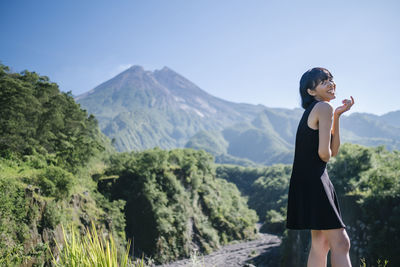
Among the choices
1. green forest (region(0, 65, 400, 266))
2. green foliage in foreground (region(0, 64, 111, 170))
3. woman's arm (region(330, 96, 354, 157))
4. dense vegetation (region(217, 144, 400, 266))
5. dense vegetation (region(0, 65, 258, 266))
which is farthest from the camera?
green foliage in foreground (region(0, 64, 111, 170))

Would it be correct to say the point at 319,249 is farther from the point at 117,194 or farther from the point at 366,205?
the point at 117,194

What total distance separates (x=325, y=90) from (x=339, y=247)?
1.40 m

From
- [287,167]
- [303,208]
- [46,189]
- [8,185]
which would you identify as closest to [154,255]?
[46,189]

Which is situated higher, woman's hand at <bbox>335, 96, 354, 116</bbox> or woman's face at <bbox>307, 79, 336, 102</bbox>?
woman's face at <bbox>307, 79, 336, 102</bbox>

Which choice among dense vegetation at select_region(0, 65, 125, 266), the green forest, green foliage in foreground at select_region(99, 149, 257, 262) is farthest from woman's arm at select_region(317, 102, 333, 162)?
green foliage in foreground at select_region(99, 149, 257, 262)

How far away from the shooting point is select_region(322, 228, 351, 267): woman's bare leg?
7.15 feet

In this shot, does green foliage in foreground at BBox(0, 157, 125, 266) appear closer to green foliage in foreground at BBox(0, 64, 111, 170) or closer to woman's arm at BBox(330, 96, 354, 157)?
green foliage in foreground at BBox(0, 64, 111, 170)

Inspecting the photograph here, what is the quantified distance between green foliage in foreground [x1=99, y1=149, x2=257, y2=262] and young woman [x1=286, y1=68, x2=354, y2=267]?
2911 cm

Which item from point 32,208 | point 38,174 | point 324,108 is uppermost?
point 324,108

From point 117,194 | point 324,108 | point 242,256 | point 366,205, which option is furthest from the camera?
point 242,256

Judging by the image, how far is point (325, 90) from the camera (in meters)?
2.55

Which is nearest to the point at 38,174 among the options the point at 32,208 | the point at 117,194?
the point at 32,208

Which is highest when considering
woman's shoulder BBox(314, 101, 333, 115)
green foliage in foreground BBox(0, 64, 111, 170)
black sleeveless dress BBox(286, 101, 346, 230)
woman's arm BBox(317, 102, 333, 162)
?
green foliage in foreground BBox(0, 64, 111, 170)

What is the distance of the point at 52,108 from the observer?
70.1ft
